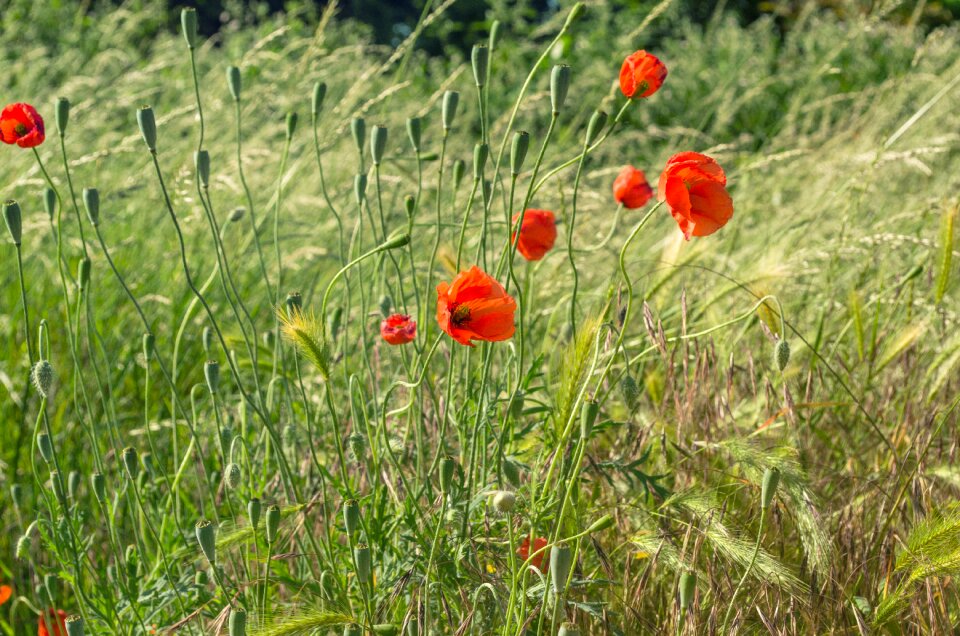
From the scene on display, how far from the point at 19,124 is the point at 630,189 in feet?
3.17

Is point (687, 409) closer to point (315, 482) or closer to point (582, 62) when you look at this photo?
point (315, 482)

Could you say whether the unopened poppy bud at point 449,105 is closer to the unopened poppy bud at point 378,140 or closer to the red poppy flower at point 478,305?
the unopened poppy bud at point 378,140

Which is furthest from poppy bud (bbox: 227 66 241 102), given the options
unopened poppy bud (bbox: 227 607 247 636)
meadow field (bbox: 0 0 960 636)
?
unopened poppy bud (bbox: 227 607 247 636)

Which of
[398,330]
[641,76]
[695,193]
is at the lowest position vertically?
[398,330]

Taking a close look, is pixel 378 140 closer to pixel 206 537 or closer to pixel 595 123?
pixel 595 123

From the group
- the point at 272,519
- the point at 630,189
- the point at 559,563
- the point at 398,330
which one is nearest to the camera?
the point at 559,563

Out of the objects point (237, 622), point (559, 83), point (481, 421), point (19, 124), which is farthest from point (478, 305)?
point (19, 124)

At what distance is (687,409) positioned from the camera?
145cm

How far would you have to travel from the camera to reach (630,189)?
1.78 metres

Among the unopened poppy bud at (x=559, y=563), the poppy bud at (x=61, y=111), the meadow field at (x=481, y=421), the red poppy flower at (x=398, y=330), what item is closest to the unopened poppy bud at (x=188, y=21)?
the meadow field at (x=481, y=421)

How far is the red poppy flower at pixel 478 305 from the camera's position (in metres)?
1.14

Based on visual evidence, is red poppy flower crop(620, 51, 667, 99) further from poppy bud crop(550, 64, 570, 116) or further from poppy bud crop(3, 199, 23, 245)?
poppy bud crop(3, 199, 23, 245)

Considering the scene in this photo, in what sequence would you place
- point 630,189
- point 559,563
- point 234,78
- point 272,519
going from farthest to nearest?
point 630,189
point 234,78
point 272,519
point 559,563

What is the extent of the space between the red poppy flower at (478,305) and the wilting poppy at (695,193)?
0.22 meters
